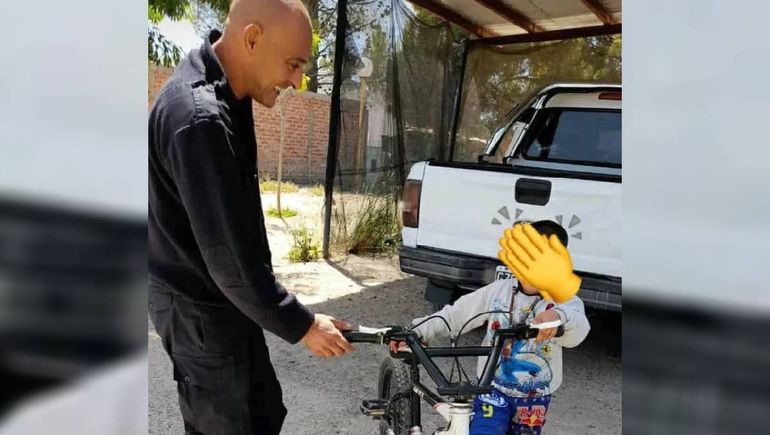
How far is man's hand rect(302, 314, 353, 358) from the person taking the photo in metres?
1.73

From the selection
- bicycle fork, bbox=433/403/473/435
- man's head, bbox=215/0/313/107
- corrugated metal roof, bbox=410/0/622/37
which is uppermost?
corrugated metal roof, bbox=410/0/622/37

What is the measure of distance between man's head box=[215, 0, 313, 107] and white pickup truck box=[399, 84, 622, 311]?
1.36 m

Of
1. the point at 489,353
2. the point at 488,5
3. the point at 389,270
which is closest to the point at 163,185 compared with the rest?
the point at 489,353

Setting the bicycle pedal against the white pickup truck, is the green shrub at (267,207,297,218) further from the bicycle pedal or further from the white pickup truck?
the bicycle pedal

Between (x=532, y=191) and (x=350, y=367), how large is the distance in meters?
1.20

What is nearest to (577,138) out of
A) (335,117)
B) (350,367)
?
(335,117)

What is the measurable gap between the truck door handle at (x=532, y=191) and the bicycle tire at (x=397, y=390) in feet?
3.20

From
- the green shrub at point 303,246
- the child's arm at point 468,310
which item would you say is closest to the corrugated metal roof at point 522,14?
the green shrub at point 303,246

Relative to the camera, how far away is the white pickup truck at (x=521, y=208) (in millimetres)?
2660

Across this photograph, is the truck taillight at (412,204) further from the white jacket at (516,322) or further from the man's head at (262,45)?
the man's head at (262,45)

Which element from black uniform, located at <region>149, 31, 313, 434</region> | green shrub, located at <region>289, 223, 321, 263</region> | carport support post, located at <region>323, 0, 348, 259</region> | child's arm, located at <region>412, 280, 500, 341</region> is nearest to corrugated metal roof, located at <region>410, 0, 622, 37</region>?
carport support post, located at <region>323, 0, 348, 259</region>

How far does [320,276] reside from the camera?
3564 millimetres

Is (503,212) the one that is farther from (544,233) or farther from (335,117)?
(335,117)

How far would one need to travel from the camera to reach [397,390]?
219 cm
